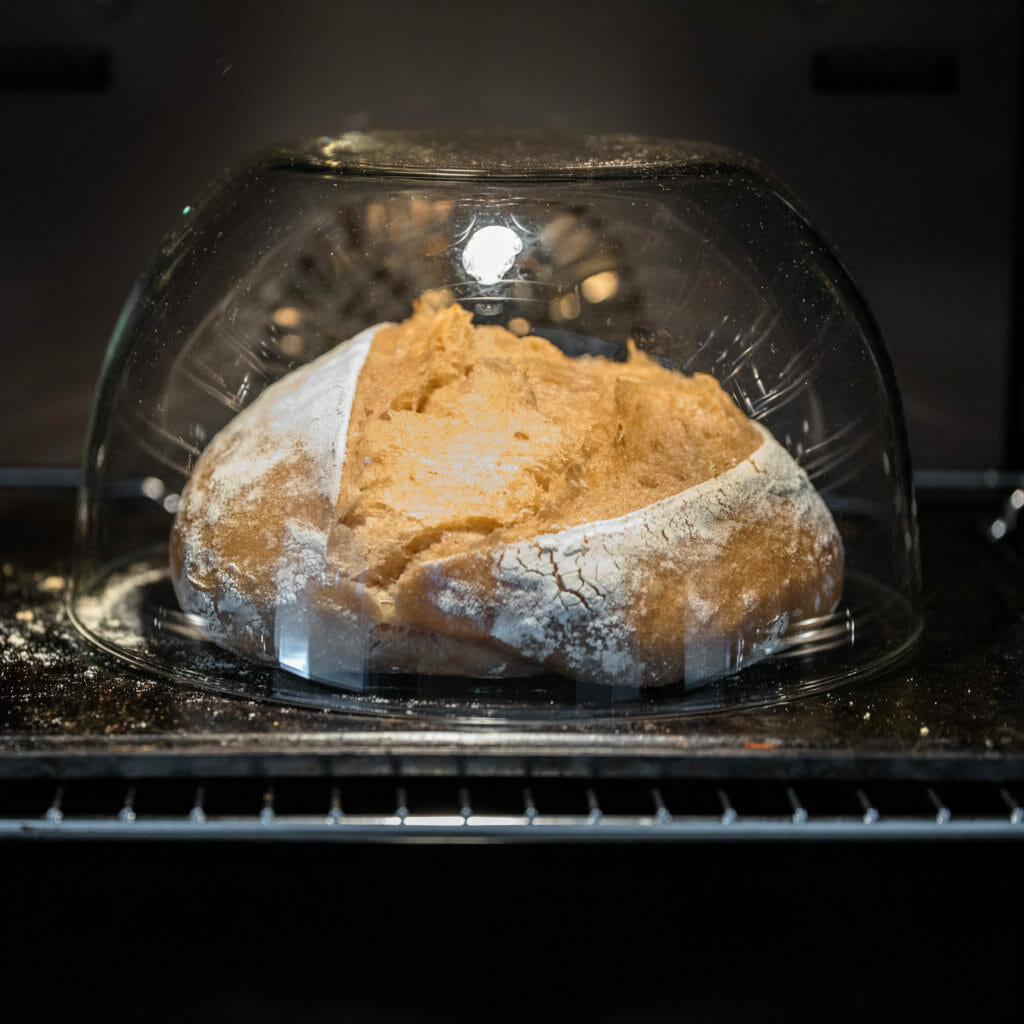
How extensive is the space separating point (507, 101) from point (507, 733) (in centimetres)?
100

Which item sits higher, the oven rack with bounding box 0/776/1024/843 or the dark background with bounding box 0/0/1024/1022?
the dark background with bounding box 0/0/1024/1022

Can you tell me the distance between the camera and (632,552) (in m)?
0.94

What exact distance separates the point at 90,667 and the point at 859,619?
639mm

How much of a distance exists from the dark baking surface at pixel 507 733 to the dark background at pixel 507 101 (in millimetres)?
777

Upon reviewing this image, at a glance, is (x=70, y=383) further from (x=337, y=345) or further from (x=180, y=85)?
(x=337, y=345)

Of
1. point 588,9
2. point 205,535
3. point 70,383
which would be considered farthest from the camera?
point 70,383

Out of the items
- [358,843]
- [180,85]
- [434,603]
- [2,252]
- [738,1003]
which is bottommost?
[738,1003]

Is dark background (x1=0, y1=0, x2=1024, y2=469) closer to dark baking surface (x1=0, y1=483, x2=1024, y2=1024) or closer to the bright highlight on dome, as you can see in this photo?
the bright highlight on dome

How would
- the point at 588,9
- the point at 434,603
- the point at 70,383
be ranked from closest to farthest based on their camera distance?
the point at 434,603 < the point at 588,9 < the point at 70,383

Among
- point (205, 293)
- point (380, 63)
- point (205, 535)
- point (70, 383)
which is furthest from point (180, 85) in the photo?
point (205, 535)

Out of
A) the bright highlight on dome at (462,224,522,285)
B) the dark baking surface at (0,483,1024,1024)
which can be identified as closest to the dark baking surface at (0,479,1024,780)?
the dark baking surface at (0,483,1024,1024)

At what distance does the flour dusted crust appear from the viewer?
94cm

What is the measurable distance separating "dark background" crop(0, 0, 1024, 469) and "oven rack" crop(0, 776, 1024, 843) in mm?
949

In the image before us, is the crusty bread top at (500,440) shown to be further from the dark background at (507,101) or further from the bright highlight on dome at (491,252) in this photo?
the dark background at (507,101)
